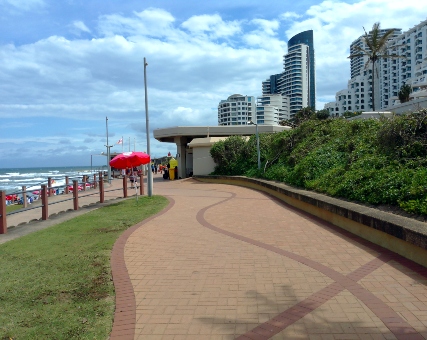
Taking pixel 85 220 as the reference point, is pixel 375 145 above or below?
above

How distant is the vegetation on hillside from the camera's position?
7.60m

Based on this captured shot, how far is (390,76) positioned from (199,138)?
99613mm

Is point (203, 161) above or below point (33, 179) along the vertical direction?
above

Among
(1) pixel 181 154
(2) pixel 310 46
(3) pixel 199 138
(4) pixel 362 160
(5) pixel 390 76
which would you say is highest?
(2) pixel 310 46

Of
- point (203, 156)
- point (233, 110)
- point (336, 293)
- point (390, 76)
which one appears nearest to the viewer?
point (336, 293)

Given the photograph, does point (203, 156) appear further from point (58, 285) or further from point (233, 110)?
point (233, 110)

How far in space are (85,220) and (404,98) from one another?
49183 mm

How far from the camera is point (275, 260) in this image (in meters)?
6.18

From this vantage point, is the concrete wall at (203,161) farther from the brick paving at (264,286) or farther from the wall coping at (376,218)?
the brick paving at (264,286)

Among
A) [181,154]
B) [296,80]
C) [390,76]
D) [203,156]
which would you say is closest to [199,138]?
[203,156]

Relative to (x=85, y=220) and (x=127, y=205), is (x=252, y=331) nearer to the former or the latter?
(x=85, y=220)

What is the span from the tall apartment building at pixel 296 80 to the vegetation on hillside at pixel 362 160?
9809cm

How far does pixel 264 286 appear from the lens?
4965mm

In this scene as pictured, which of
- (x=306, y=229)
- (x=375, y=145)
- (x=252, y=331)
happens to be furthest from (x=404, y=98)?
(x=252, y=331)
